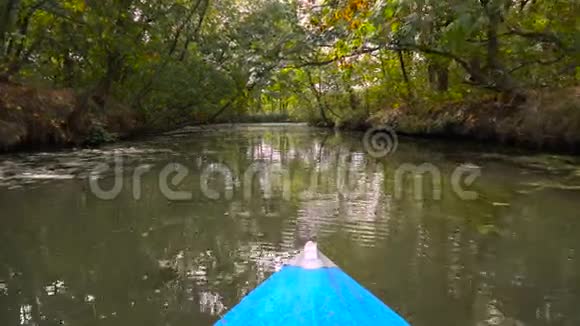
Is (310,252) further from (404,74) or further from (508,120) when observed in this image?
(404,74)

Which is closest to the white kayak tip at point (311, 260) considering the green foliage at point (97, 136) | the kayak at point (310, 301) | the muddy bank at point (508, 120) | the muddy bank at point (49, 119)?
the kayak at point (310, 301)

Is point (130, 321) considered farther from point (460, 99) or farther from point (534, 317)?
point (460, 99)

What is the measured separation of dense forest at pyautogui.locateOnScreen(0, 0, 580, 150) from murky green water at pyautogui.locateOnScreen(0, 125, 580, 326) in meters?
2.30

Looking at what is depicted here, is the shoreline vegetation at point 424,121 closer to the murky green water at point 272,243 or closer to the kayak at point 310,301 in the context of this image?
the murky green water at point 272,243

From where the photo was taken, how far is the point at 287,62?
49.5ft

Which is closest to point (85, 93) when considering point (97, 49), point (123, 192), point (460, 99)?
point (97, 49)

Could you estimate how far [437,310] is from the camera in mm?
3684

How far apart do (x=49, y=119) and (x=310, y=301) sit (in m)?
16.5

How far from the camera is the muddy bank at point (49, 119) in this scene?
46.5ft

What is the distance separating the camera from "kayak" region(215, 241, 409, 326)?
1479mm

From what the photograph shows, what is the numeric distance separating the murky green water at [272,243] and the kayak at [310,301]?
2057mm

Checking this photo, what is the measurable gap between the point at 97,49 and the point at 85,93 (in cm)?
163

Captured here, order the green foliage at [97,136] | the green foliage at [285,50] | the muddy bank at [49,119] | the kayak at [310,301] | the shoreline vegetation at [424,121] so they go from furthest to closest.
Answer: the green foliage at [97,136]
the muddy bank at [49,119]
the shoreline vegetation at [424,121]
the green foliage at [285,50]
the kayak at [310,301]

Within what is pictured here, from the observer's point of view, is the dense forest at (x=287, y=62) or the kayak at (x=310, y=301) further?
the dense forest at (x=287, y=62)
